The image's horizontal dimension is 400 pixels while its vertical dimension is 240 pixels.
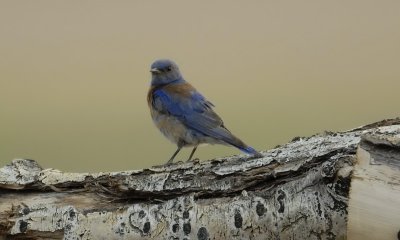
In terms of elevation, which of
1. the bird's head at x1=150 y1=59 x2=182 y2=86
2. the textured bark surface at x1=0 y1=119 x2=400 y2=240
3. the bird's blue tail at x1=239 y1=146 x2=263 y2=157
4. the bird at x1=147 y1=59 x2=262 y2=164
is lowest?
the textured bark surface at x1=0 y1=119 x2=400 y2=240

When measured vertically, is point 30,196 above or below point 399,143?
below

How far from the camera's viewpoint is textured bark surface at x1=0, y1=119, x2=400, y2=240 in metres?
4.16

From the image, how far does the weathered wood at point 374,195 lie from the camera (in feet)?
12.6

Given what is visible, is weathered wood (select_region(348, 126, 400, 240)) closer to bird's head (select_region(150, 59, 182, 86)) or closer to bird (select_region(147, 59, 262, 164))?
bird (select_region(147, 59, 262, 164))

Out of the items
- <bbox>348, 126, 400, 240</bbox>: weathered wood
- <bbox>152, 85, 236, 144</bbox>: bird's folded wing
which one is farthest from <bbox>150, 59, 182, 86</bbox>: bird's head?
<bbox>348, 126, 400, 240</bbox>: weathered wood

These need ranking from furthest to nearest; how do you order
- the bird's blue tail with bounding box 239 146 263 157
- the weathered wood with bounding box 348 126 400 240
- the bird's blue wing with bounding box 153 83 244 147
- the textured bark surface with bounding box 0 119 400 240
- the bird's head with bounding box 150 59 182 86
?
the bird's head with bounding box 150 59 182 86
the bird's blue wing with bounding box 153 83 244 147
the bird's blue tail with bounding box 239 146 263 157
the textured bark surface with bounding box 0 119 400 240
the weathered wood with bounding box 348 126 400 240

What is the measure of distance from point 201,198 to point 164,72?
266 centimetres

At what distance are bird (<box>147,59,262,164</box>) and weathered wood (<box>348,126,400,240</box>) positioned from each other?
1.92m

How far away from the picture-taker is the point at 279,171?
173 inches

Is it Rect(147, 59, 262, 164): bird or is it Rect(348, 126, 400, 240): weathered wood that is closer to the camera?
Rect(348, 126, 400, 240): weathered wood

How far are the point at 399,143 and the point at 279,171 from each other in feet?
2.30

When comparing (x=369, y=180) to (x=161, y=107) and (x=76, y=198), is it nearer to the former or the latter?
(x=76, y=198)

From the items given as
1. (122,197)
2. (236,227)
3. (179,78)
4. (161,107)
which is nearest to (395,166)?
(236,227)

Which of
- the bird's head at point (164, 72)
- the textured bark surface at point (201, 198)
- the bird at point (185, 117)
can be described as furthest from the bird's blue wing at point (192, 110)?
the textured bark surface at point (201, 198)
